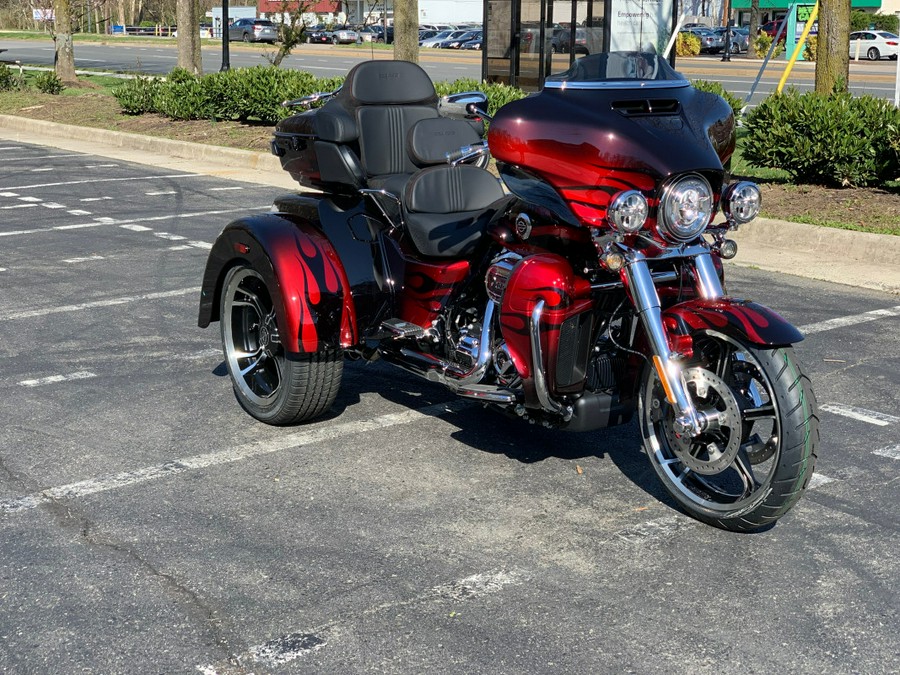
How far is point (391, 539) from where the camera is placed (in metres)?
4.33

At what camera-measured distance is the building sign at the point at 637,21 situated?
18.8 meters

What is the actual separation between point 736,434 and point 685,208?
829mm

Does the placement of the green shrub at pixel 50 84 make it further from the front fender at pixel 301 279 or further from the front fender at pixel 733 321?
the front fender at pixel 733 321

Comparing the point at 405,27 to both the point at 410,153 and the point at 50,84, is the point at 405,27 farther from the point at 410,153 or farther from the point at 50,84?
the point at 410,153

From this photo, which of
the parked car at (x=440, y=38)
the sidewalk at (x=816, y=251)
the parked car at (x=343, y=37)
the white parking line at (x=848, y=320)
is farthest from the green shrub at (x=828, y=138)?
the parked car at (x=440, y=38)

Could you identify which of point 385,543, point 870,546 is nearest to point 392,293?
point 385,543

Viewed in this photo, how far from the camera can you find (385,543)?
4289 millimetres

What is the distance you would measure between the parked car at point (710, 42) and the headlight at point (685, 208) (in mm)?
55984

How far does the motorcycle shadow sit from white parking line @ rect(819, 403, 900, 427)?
1.03 meters

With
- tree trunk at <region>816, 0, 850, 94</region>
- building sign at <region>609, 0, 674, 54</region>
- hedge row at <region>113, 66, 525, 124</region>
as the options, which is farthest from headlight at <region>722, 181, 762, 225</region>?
building sign at <region>609, 0, 674, 54</region>

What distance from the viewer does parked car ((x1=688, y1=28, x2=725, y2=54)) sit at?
189 feet

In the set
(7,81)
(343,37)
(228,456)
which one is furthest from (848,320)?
(343,37)

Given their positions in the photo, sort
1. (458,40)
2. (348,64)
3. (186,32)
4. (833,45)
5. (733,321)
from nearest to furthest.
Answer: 1. (733,321)
2. (833,45)
3. (186,32)
4. (348,64)
5. (458,40)

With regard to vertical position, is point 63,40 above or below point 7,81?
above
